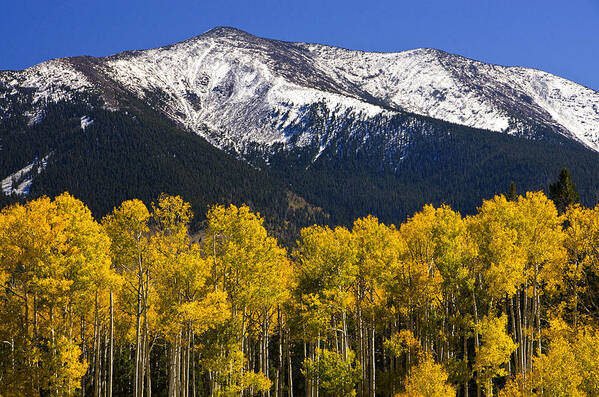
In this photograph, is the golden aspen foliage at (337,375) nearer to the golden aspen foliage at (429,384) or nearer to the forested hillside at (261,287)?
the forested hillside at (261,287)

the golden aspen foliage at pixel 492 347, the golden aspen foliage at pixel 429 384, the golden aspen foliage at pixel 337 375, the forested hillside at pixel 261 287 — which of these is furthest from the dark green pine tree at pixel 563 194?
the golden aspen foliage at pixel 337 375

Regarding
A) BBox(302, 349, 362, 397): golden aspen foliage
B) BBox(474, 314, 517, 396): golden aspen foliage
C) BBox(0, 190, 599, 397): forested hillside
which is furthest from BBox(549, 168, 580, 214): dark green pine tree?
BBox(302, 349, 362, 397): golden aspen foliage

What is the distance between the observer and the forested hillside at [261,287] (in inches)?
1211

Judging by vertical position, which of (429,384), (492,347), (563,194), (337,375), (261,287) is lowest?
(429,384)

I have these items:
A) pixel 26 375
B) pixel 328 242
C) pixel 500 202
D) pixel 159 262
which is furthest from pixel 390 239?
pixel 26 375

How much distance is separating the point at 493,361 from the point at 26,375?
1196 inches

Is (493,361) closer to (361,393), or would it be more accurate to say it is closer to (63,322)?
(361,393)

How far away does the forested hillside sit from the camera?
30.8m

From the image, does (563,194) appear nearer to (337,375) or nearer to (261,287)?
(337,375)

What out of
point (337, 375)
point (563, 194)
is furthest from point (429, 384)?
point (563, 194)

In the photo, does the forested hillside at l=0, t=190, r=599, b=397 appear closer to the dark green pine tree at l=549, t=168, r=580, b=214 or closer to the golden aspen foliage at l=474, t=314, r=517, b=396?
the golden aspen foliage at l=474, t=314, r=517, b=396

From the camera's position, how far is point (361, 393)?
44625 millimetres

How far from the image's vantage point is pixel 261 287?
3588 cm

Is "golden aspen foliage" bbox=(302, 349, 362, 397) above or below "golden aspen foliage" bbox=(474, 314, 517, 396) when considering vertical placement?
below
